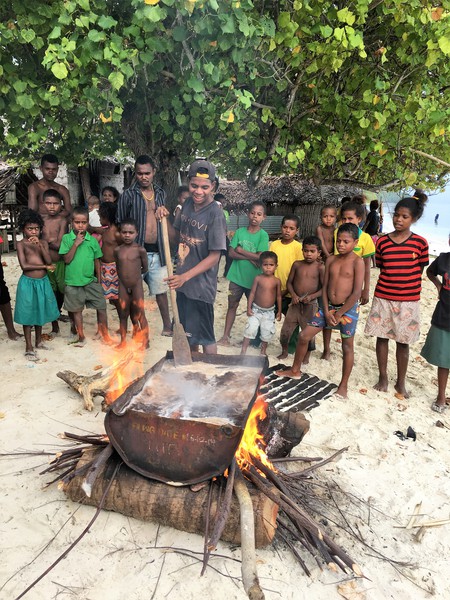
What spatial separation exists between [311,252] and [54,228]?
337cm

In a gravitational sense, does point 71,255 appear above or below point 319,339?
above

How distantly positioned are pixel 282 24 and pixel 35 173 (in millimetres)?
12345

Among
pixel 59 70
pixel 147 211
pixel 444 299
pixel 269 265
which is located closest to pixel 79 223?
pixel 147 211

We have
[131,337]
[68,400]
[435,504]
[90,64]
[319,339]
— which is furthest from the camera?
[319,339]

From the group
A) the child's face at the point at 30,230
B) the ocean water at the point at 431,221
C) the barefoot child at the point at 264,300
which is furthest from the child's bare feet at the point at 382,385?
the ocean water at the point at 431,221

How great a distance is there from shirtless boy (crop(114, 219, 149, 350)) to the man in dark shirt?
20 cm

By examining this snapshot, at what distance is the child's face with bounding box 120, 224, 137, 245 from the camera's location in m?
5.00

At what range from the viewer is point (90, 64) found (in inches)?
180

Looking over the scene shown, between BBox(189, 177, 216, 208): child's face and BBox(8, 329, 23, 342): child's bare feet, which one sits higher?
BBox(189, 177, 216, 208): child's face

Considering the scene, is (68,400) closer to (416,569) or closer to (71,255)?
(71,255)

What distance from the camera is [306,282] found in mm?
4883

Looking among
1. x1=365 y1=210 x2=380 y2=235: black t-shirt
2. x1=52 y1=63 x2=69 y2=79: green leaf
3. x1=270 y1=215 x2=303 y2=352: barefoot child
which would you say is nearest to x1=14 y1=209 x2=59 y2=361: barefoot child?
x1=52 y1=63 x2=69 y2=79: green leaf

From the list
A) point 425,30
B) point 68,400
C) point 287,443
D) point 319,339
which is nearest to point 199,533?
point 287,443

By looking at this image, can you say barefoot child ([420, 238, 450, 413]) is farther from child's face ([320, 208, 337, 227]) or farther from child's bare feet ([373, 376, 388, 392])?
child's face ([320, 208, 337, 227])
